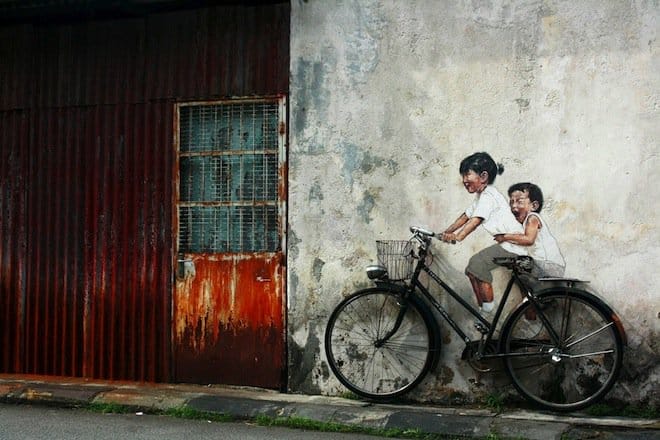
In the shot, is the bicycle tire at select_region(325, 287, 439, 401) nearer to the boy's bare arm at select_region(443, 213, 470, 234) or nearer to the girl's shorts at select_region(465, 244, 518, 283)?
the girl's shorts at select_region(465, 244, 518, 283)

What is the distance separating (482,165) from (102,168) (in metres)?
3.80

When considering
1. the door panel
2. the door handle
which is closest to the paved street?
the door panel

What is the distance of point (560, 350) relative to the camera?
25.0 ft

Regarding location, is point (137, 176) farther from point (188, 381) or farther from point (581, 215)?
point (581, 215)

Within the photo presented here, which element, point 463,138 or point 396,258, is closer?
point 463,138

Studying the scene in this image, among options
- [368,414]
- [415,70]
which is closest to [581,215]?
[415,70]

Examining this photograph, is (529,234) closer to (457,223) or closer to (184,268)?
(457,223)

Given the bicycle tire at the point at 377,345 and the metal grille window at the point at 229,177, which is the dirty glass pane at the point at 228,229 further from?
the bicycle tire at the point at 377,345

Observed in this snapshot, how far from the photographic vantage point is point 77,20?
9422 mm

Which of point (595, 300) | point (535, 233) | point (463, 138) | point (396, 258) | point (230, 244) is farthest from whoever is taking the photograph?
point (230, 244)

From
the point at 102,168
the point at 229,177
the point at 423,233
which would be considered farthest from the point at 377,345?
the point at 102,168

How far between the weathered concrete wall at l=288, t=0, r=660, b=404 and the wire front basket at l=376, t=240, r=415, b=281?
0.38 ft

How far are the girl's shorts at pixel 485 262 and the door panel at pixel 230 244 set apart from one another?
180 centimetres

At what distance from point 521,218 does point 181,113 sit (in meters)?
3.45
